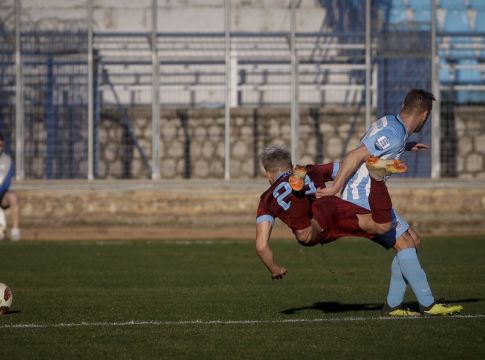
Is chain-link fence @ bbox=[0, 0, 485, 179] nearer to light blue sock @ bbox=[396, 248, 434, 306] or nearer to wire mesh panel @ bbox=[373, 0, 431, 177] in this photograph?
wire mesh panel @ bbox=[373, 0, 431, 177]

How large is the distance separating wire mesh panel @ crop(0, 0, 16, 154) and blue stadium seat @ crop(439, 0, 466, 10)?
959 cm

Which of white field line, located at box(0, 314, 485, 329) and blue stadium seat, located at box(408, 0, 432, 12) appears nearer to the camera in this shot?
white field line, located at box(0, 314, 485, 329)

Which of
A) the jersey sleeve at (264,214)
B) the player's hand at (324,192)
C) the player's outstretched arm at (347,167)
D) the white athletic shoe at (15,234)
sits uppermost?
the player's outstretched arm at (347,167)

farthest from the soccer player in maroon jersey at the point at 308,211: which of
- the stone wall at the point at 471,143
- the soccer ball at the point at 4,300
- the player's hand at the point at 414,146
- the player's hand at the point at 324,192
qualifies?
the stone wall at the point at 471,143

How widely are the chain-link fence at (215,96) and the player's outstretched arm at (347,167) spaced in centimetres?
1343

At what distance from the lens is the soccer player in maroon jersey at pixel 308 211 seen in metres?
9.77

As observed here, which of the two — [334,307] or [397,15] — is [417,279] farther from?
[397,15]

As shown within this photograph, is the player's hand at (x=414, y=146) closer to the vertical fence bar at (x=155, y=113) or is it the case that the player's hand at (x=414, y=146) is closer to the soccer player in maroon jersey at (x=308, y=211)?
the soccer player in maroon jersey at (x=308, y=211)

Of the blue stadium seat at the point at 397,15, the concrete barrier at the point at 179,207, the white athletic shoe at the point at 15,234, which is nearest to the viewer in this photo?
the white athletic shoe at the point at 15,234

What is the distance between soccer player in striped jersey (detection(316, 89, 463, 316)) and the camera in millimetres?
9945

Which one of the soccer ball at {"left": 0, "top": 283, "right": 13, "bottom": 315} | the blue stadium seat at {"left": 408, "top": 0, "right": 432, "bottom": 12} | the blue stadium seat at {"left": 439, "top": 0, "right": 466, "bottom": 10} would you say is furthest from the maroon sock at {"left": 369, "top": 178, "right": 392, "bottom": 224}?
the blue stadium seat at {"left": 439, "top": 0, "right": 466, "bottom": 10}

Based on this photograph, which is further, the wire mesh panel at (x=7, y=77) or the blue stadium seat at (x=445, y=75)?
the blue stadium seat at (x=445, y=75)

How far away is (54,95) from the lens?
78.2 ft

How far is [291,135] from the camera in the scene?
23484mm
